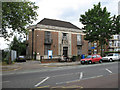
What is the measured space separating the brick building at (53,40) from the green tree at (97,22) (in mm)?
10571

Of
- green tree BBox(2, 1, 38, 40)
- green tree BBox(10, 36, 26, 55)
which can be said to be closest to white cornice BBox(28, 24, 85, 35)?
green tree BBox(10, 36, 26, 55)

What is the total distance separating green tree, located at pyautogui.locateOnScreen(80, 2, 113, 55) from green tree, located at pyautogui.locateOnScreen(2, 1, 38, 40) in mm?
17127

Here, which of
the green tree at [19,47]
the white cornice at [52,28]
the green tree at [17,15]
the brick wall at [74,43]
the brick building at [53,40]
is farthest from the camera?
the green tree at [19,47]

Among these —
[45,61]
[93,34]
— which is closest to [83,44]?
[93,34]

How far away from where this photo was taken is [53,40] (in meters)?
39.3

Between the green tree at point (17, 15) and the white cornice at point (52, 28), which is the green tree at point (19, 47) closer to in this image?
the white cornice at point (52, 28)

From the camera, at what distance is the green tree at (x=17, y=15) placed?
→ 1416 centimetres

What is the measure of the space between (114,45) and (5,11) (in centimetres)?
6184

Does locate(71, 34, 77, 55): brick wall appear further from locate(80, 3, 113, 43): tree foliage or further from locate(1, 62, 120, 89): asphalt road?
locate(1, 62, 120, 89): asphalt road

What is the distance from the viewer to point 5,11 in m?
13.8

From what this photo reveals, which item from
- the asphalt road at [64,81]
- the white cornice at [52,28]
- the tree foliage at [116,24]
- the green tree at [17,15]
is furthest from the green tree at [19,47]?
the asphalt road at [64,81]

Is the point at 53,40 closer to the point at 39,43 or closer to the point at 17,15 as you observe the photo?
the point at 39,43

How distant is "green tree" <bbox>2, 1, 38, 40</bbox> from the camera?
14156 millimetres

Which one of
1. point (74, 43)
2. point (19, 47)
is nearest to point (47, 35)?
point (74, 43)
